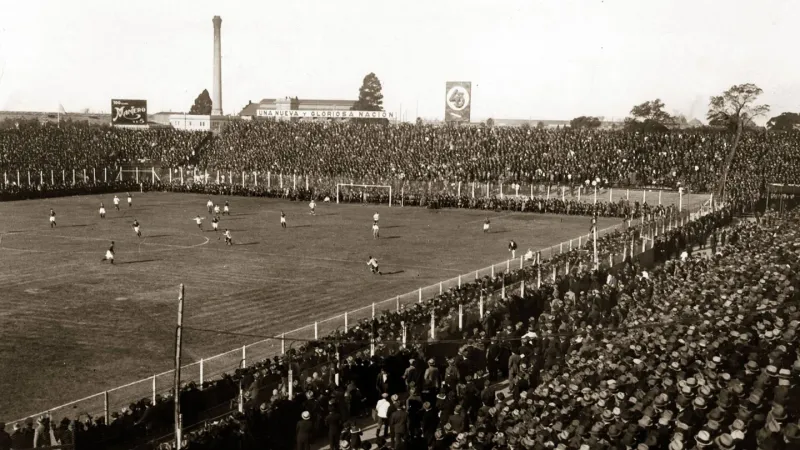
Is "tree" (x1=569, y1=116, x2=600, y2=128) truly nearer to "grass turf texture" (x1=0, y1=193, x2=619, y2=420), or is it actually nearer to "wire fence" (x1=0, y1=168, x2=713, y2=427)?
"grass turf texture" (x1=0, y1=193, x2=619, y2=420)

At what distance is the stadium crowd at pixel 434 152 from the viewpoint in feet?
201

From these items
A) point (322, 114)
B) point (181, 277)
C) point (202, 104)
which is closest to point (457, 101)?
point (322, 114)

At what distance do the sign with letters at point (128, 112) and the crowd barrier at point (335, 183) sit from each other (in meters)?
19.9

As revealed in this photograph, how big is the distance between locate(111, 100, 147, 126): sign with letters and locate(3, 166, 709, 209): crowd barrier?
19910 mm

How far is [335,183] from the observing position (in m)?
70.8

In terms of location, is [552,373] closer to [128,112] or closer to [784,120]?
[784,120]

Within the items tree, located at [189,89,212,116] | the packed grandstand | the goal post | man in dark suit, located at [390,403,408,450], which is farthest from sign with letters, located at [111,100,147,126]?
man in dark suit, located at [390,403,408,450]

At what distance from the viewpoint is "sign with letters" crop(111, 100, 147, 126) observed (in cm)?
9775

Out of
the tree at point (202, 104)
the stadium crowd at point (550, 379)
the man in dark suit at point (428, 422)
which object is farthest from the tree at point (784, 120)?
the tree at point (202, 104)

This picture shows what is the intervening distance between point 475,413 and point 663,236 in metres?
22.4

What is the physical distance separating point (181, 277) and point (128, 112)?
7240 cm

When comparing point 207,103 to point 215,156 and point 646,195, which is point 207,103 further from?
point 646,195

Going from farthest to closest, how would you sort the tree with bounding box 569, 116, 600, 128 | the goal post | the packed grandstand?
the tree with bounding box 569, 116, 600, 128 < the goal post < the packed grandstand

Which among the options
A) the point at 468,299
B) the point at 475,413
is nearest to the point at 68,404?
the point at 475,413
